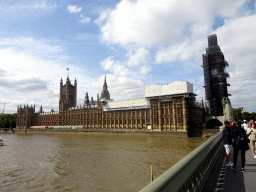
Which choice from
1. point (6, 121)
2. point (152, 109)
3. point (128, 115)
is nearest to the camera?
point (152, 109)

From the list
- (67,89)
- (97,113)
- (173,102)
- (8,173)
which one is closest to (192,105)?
(173,102)

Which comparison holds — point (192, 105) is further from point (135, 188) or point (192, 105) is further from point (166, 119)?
point (135, 188)

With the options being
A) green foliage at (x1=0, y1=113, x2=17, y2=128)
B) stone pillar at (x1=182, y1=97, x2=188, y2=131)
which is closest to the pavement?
stone pillar at (x1=182, y1=97, x2=188, y2=131)

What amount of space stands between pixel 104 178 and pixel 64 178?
3.11m

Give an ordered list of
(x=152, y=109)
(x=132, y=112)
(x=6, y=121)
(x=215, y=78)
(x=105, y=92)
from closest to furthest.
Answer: (x=152, y=109)
(x=132, y=112)
(x=215, y=78)
(x=6, y=121)
(x=105, y=92)

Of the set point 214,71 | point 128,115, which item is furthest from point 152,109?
point 214,71

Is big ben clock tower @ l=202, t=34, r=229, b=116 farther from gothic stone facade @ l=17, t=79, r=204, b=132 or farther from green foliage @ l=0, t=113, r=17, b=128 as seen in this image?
green foliage @ l=0, t=113, r=17, b=128

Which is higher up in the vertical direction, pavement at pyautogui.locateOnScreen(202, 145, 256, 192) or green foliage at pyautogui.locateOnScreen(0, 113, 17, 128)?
pavement at pyautogui.locateOnScreen(202, 145, 256, 192)

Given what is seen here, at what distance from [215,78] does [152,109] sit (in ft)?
141

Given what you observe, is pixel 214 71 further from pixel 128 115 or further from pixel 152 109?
pixel 128 115

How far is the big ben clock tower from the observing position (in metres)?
84.1

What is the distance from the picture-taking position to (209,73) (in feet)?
295

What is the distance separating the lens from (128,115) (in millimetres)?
85812

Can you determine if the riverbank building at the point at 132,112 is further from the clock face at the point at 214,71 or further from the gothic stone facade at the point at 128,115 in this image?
the clock face at the point at 214,71
